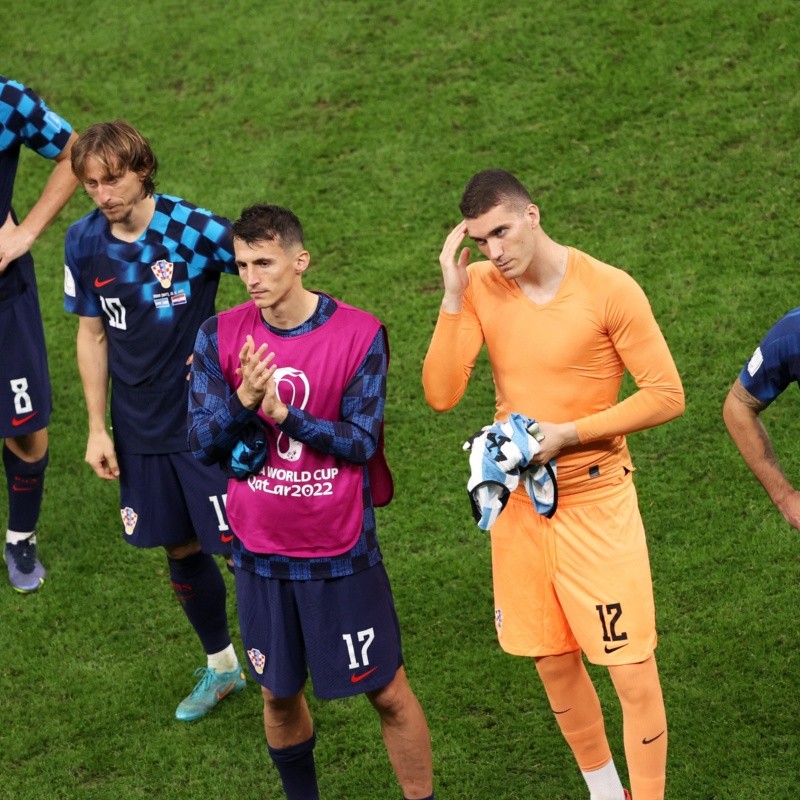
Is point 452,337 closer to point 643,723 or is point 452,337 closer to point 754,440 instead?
point 754,440

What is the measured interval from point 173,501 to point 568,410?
1.61 meters

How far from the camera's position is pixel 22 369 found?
577 centimetres

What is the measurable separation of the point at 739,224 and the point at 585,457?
3574mm

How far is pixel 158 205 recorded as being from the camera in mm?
4688

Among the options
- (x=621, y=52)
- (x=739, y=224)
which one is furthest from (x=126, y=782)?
(x=621, y=52)

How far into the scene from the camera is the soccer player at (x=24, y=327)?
18.0ft

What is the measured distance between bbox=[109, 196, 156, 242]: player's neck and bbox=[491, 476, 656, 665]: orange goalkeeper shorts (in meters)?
1.60

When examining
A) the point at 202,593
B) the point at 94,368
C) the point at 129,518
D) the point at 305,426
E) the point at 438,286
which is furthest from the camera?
the point at 438,286

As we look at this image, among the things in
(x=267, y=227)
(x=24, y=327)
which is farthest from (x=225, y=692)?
(x=267, y=227)

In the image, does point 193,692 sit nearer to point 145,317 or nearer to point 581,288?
point 145,317

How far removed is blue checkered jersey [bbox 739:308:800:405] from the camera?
3.76 meters

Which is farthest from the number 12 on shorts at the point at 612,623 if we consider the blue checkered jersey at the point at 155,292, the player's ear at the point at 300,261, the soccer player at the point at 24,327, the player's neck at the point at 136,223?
the soccer player at the point at 24,327

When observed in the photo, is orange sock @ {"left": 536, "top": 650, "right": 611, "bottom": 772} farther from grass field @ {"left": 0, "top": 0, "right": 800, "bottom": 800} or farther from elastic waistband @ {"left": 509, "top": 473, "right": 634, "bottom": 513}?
elastic waistband @ {"left": 509, "top": 473, "right": 634, "bottom": 513}

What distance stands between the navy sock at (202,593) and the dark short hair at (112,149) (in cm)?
150
